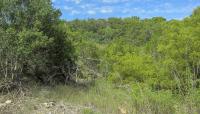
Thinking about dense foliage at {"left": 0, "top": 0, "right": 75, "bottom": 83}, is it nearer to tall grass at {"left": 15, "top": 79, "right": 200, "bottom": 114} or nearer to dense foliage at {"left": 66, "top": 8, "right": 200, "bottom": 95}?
tall grass at {"left": 15, "top": 79, "right": 200, "bottom": 114}

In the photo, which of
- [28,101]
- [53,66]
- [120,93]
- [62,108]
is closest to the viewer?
[120,93]

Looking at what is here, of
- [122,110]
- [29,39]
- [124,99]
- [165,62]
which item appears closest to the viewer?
[122,110]

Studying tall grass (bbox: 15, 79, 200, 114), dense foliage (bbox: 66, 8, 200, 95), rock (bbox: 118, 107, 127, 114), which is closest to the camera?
tall grass (bbox: 15, 79, 200, 114)

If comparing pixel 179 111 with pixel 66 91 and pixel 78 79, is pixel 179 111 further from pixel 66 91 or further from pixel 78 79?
pixel 78 79

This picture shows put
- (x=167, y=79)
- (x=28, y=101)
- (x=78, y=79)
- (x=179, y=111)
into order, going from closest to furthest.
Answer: (x=179, y=111)
(x=28, y=101)
(x=78, y=79)
(x=167, y=79)

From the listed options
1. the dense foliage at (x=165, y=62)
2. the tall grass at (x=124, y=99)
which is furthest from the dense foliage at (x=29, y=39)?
the dense foliage at (x=165, y=62)

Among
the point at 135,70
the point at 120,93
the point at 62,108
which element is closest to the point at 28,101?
the point at 62,108

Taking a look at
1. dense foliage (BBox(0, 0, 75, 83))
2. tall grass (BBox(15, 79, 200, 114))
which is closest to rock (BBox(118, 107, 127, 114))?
tall grass (BBox(15, 79, 200, 114))

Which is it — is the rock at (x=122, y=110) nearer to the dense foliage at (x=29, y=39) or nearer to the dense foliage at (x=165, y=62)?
the dense foliage at (x=165, y=62)

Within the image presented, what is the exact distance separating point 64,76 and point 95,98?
6.56m

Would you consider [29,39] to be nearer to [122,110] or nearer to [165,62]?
[122,110]

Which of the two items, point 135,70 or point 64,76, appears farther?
point 135,70

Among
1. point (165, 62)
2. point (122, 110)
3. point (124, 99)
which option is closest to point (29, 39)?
point (124, 99)

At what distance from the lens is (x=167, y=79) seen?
24469mm
